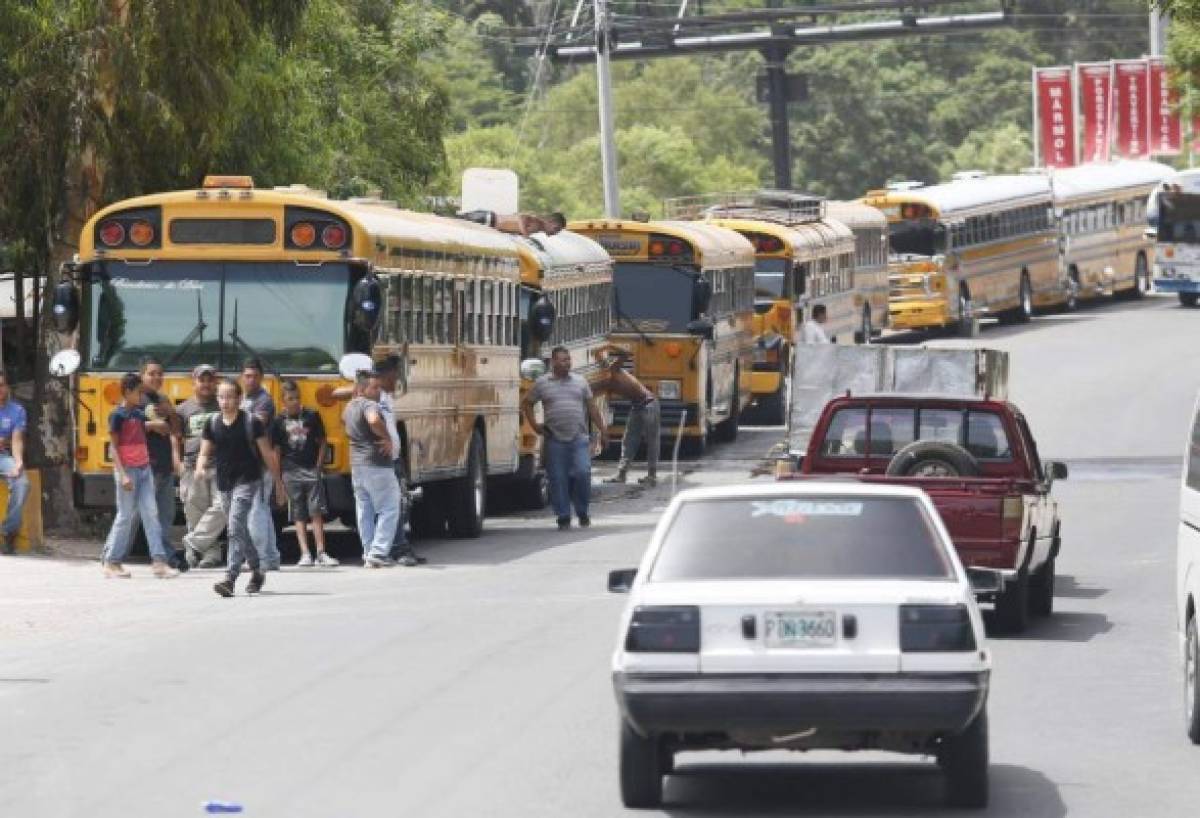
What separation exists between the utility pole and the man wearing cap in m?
29.0

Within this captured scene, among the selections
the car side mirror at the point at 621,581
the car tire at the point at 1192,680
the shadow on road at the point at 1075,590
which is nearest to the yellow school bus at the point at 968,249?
the shadow on road at the point at 1075,590

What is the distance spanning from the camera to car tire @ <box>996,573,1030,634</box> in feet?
64.0

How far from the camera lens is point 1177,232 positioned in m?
66.3

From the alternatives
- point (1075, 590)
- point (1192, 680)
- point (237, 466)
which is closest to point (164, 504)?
point (237, 466)

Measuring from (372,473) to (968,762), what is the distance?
13364 millimetres

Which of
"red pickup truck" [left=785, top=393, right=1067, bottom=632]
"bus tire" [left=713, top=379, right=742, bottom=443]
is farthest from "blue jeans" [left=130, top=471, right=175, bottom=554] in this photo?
"bus tire" [left=713, top=379, right=742, bottom=443]

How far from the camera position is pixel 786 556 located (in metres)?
12.5

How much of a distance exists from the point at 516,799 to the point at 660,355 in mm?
26303

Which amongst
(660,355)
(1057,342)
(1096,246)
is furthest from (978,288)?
(660,355)

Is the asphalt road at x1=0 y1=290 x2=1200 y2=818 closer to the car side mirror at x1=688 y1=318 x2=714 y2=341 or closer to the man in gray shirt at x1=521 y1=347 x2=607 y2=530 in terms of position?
the man in gray shirt at x1=521 y1=347 x2=607 y2=530

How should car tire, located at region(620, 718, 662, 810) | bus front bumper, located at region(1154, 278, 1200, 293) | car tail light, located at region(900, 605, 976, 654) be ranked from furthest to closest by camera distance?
bus front bumper, located at region(1154, 278, 1200, 293) < car tire, located at region(620, 718, 662, 810) < car tail light, located at region(900, 605, 976, 654)

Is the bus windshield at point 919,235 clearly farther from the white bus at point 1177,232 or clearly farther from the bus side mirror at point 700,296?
the bus side mirror at point 700,296

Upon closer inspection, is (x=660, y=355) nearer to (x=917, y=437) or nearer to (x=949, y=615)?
(x=917, y=437)

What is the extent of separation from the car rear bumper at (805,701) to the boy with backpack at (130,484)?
12511mm
